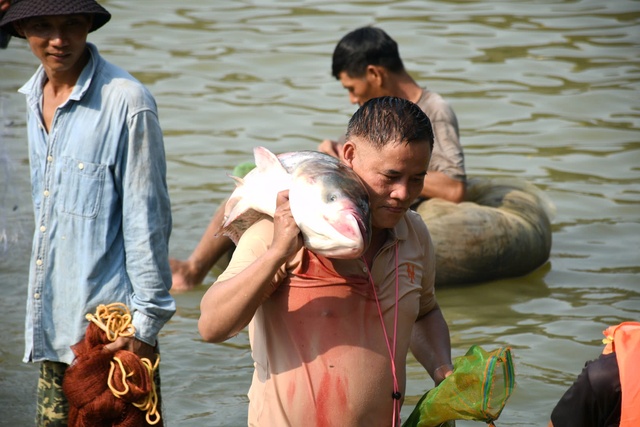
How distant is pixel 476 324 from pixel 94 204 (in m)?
3.38

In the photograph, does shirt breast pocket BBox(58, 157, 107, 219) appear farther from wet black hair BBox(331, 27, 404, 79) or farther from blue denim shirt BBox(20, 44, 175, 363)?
wet black hair BBox(331, 27, 404, 79)

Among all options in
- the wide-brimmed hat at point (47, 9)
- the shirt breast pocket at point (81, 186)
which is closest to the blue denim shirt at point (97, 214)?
the shirt breast pocket at point (81, 186)

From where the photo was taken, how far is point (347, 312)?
10.3 feet

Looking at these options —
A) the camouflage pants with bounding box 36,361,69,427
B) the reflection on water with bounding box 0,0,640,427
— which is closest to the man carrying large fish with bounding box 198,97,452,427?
the camouflage pants with bounding box 36,361,69,427

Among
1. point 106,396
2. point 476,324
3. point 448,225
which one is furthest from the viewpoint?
point 448,225

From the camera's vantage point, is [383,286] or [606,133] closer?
[383,286]

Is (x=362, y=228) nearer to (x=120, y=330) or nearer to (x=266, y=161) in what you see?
(x=266, y=161)

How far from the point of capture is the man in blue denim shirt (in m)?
3.91

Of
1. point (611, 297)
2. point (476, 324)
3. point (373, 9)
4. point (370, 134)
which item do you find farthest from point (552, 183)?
point (370, 134)

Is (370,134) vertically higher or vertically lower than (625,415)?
higher

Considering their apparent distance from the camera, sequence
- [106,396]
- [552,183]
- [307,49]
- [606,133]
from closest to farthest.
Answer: [106,396] → [552,183] → [606,133] → [307,49]

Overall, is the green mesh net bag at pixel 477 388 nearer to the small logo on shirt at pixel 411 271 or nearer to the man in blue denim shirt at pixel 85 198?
the small logo on shirt at pixel 411 271

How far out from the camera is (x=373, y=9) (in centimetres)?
1423

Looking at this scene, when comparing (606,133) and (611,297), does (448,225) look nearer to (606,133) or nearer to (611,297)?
(611,297)
